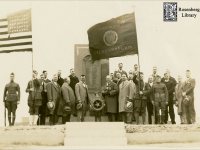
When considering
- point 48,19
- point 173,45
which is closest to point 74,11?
point 48,19

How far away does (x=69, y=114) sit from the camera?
1188 centimetres

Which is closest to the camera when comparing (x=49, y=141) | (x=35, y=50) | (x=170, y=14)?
(x=49, y=141)

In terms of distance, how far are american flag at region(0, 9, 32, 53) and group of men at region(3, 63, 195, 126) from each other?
0.68 metres

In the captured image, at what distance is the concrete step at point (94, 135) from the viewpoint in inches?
417

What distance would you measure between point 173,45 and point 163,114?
1465mm

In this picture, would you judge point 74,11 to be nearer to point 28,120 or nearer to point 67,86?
point 67,86

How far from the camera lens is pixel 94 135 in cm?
1069

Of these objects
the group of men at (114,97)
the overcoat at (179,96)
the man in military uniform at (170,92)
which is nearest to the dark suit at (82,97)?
the group of men at (114,97)

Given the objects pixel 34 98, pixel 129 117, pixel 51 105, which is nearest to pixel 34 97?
pixel 34 98

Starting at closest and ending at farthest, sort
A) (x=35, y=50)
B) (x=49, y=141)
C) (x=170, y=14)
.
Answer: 1. (x=49, y=141)
2. (x=170, y=14)
3. (x=35, y=50)

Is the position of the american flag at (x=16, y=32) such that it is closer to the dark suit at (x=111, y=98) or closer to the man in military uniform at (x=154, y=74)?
the dark suit at (x=111, y=98)

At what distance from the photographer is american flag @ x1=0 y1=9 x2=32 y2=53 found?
11.6m

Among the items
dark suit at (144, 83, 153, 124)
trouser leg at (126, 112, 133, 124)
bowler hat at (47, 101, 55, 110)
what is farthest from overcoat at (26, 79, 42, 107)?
dark suit at (144, 83, 153, 124)

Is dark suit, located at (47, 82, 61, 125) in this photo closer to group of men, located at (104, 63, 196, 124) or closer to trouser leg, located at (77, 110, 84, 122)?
trouser leg, located at (77, 110, 84, 122)
